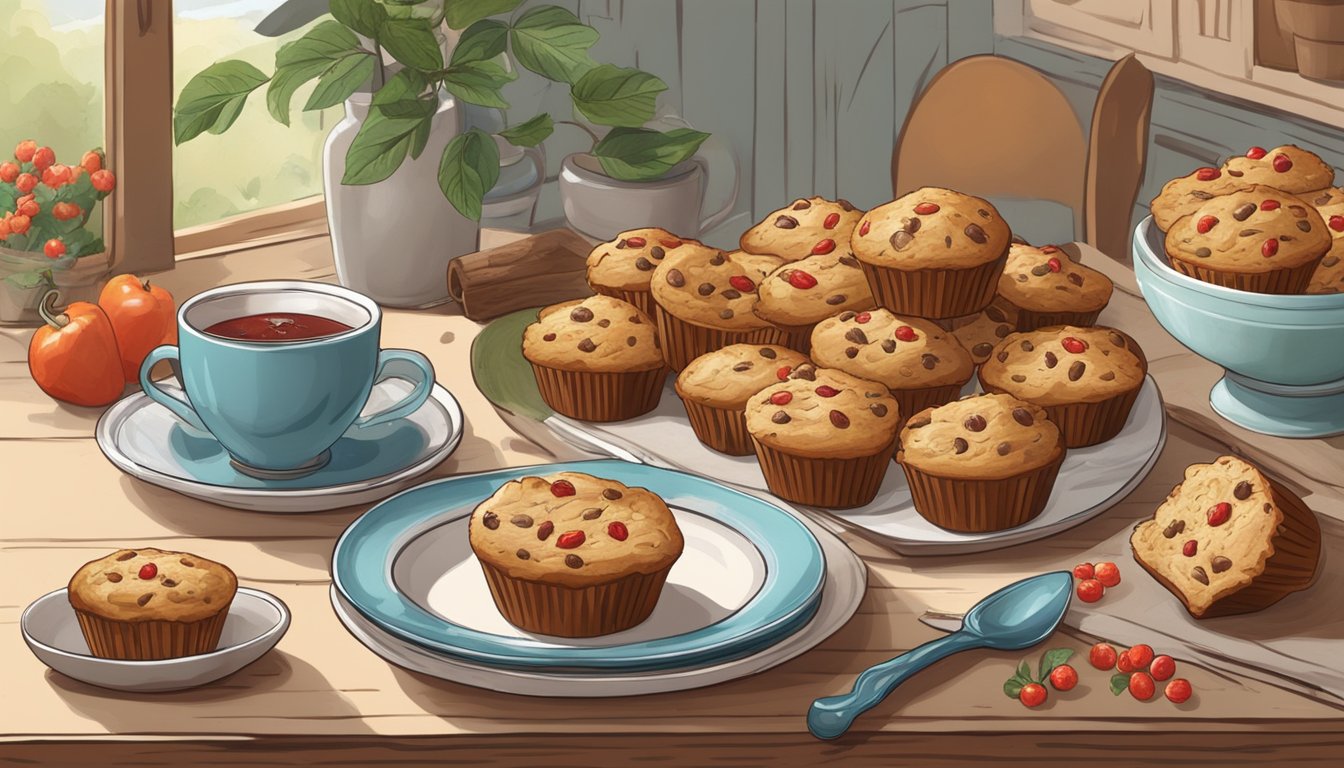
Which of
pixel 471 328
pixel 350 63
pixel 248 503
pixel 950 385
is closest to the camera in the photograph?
pixel 248 503

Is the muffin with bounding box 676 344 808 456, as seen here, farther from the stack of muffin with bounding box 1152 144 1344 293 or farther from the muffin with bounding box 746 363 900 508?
the stack of muffin with bounding box 1152 144 1344 293

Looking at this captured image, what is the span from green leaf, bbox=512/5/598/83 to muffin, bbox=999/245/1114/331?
57 centimetres

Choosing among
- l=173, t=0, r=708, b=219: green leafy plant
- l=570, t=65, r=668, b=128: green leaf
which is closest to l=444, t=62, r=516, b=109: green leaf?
l=173, t=0, r=708, b=219: green leafy plant

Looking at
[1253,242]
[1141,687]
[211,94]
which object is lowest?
[1141,687]

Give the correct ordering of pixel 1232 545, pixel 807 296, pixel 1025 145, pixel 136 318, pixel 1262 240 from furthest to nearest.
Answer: pixel 1025 145, pixel 136 318, pixel 807 296, pixel 1262 240, pixel 1232 545

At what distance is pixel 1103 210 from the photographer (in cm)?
234

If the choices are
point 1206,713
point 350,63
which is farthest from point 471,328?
point 1206,713

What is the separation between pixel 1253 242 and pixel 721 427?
54 cm

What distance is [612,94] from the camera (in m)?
1.87

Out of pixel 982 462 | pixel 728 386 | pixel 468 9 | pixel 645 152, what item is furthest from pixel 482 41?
pixel 982 462

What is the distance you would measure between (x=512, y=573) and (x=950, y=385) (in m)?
0.54

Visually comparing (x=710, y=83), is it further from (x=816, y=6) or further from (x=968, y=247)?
(x=968, y=247)

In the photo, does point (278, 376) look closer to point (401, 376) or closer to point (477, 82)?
point (401, 376)

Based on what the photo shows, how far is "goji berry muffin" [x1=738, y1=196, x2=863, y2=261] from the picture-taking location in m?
1.74
